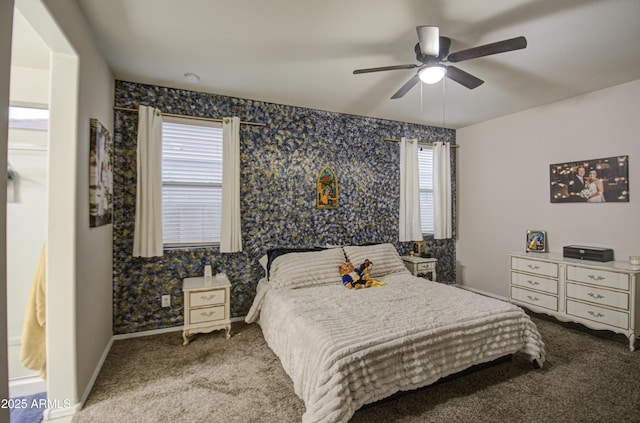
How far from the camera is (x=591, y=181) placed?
3.20 metres

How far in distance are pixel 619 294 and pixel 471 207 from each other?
2086 mm

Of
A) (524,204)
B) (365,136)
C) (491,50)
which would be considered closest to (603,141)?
(524,204)

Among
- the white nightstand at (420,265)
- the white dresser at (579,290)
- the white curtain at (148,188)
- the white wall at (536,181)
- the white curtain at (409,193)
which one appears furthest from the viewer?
the white curtain at (409,193)

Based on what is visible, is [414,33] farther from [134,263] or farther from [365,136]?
[134,263]

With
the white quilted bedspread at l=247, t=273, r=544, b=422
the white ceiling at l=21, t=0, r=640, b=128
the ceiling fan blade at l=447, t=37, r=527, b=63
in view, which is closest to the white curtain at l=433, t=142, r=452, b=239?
the white ceiling at l=21, t=0, r=640, b=128

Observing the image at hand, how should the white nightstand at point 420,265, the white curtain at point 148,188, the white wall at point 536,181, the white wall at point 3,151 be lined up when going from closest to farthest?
the white wall at point 3,151, the white curtain at point 148,188, the white wall at point 536,181, the white nightstand at point 420,265

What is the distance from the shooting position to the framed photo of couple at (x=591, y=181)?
9.77ft

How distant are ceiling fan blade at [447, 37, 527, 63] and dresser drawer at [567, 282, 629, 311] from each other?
2.50 m

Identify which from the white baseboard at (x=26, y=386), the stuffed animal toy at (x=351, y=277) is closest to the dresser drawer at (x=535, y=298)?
the stuffed animal toy at (x=351, y=277)

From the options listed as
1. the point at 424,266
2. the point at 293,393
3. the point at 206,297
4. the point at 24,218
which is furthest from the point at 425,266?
the point at 24,218

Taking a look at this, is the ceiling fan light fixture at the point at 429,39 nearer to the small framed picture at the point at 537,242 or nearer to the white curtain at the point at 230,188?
the white curtain at the point at 230,188

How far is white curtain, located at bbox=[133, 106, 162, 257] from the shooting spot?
2.85 m

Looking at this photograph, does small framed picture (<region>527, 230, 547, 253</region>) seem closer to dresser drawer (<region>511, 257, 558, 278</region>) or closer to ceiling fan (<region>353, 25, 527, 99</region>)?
dresser drawer (<region>511, 257, 558, 278</region>)

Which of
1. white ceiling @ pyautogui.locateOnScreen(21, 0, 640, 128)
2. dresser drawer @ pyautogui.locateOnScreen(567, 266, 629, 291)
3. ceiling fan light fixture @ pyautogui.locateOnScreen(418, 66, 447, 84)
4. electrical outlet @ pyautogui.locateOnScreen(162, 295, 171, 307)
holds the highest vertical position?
white ceiling @ pyautogui.locateOnScreen(21, 0, 640, 128)
